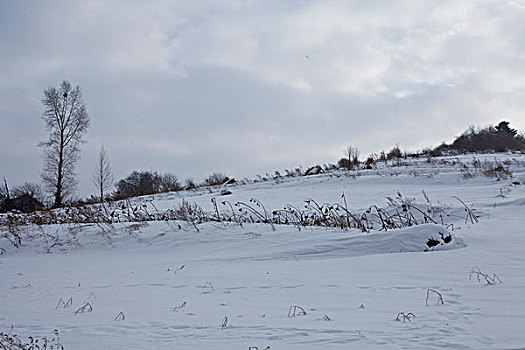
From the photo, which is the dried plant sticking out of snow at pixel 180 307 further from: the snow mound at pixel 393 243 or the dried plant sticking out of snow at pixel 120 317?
the snow mound at pixel 393 243

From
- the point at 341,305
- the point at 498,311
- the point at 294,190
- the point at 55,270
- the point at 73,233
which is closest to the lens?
the point at 498,311

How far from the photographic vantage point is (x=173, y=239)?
20.9ft

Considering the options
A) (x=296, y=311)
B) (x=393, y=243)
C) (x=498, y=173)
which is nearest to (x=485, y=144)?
(x=498, y=173)

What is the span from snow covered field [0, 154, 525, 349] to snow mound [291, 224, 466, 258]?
0.05 ft

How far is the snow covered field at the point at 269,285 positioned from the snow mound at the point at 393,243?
0.01 metres

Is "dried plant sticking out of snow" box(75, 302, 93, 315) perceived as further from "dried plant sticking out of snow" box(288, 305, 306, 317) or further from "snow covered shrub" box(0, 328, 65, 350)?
"dried plant sticking out of snow" box(288, 305, 306, 317)

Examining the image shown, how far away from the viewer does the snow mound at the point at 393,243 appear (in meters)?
4.54

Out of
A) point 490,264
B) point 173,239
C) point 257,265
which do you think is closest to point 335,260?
point 257,265

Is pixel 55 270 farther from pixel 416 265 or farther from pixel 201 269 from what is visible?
pixel 416 265

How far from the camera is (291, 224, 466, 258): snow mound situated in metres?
4.54

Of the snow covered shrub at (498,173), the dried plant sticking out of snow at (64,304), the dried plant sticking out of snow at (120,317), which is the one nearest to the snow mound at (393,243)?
the dried plant sticking out of snow at (120,317)

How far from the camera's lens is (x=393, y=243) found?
4.77 meters

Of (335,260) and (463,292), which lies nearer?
(463,292)

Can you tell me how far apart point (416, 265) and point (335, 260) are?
97 cm
